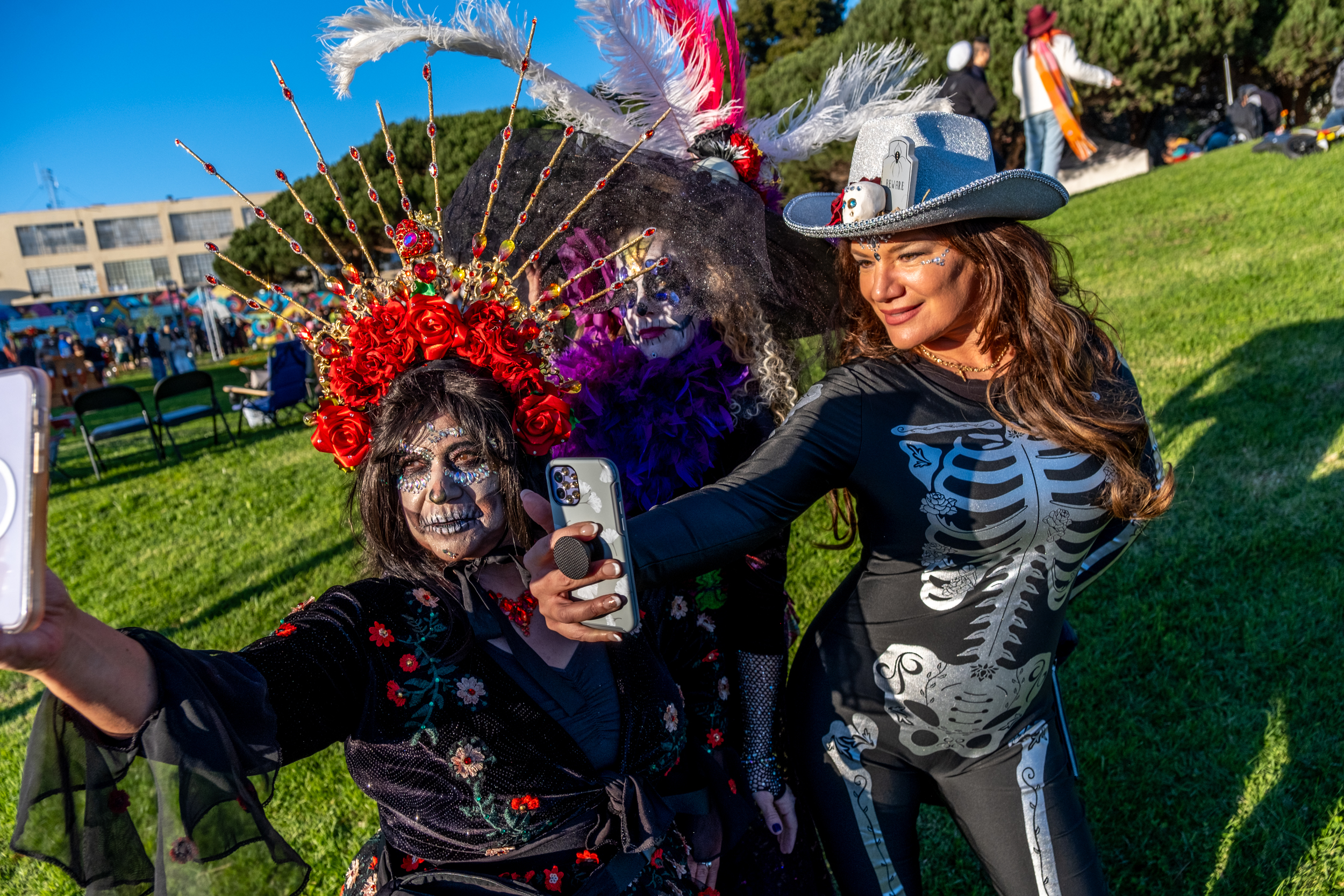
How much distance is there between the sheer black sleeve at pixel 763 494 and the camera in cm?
143

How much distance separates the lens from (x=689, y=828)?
76.2 inches

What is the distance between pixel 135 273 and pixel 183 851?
75758 millimetres

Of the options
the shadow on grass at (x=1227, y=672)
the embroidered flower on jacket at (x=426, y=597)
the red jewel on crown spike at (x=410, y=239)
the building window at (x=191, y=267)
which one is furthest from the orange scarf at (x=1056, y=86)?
the building window at (x=191, y=267)

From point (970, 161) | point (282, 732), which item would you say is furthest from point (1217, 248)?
point (282, 732)

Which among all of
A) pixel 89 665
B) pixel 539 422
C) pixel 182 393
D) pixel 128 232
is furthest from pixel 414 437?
pixel 128 232

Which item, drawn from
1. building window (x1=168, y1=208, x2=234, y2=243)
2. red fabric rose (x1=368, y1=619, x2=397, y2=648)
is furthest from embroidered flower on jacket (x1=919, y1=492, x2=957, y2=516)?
building window (x1=168, y1=208, x2=234, y2=243)

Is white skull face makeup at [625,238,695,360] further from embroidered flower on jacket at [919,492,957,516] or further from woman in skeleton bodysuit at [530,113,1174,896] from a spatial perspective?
embroidered flower on jacket at [919,492,957,516]

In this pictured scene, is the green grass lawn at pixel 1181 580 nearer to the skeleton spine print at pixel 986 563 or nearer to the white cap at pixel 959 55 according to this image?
the skeleton spine print at pixel 986 563

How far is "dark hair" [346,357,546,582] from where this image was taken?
1.72 meters

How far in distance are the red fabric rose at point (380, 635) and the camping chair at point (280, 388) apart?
987 centimetres

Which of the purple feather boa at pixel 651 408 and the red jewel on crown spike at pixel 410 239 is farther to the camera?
the purple feather boa at pixel 651 408

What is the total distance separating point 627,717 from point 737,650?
49 centimetres

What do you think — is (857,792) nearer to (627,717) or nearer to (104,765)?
(627,717)

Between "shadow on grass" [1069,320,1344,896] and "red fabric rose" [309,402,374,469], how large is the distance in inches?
98.1
